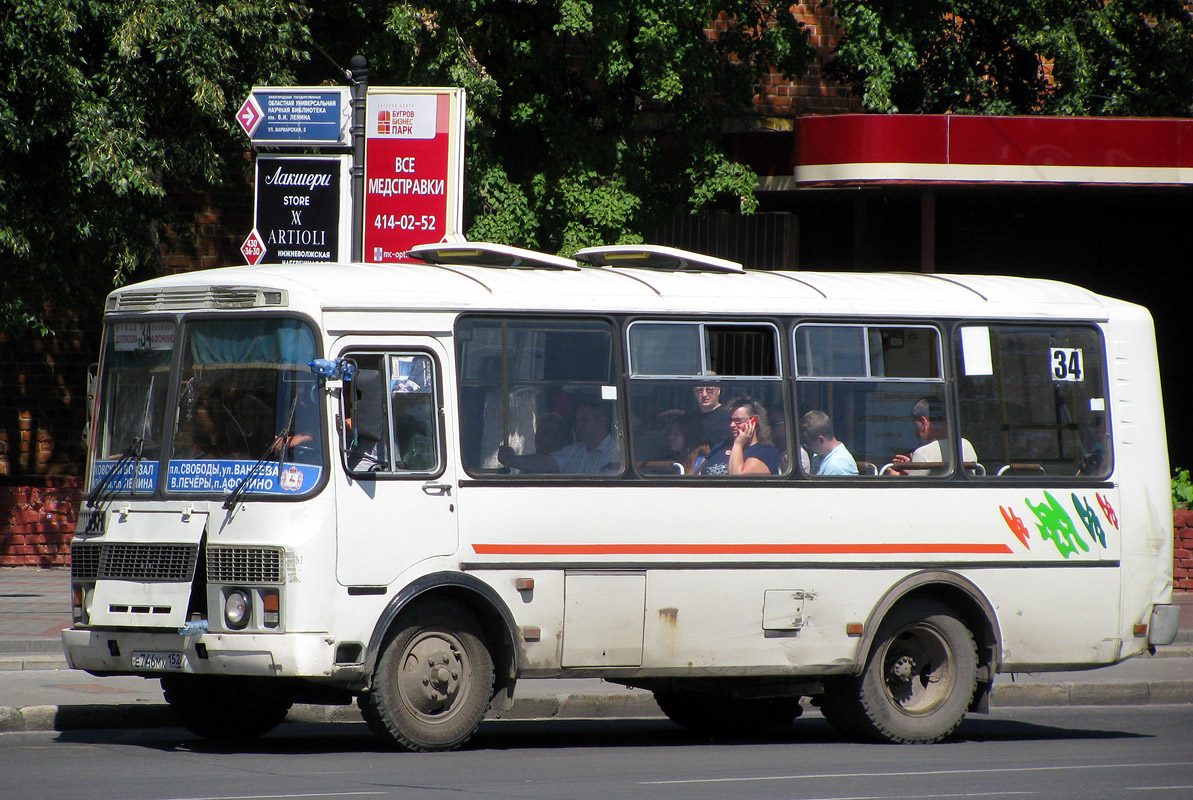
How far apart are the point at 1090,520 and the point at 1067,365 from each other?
1.02 metres

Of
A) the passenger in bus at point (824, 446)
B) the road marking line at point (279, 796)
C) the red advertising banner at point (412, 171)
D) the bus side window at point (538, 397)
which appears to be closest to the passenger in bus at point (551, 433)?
the bus side window at point (538, 397)

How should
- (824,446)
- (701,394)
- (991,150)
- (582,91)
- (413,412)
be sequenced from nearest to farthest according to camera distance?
1. (413,412)
2. (701,394)
3. (824,446)
4. (991,150)
5. (582,91)

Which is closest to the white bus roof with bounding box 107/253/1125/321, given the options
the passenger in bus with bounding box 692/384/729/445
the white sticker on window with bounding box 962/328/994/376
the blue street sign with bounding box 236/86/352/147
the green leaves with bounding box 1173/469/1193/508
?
the white sticker on window with bounding box 962/328/994/376

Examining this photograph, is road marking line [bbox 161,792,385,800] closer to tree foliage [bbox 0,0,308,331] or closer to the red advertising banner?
the red advertising banner

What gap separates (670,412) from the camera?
1031 cm

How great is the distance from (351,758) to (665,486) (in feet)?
7.70

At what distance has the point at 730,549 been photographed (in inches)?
404

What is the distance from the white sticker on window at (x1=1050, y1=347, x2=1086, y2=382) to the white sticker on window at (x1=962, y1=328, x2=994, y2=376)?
47cm

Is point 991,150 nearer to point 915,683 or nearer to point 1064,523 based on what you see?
point 1064,523

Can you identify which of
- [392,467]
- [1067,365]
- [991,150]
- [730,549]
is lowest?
[730,549]

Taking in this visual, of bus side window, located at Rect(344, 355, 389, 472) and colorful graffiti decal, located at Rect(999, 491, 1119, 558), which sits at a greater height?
bus side window, located at Rect(344, 355, 389, 472)

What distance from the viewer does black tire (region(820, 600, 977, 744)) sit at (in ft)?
35.5

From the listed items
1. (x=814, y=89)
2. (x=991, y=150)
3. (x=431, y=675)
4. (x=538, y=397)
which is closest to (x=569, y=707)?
(x=431, y=675)

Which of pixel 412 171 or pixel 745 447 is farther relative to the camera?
pixel 412 171
